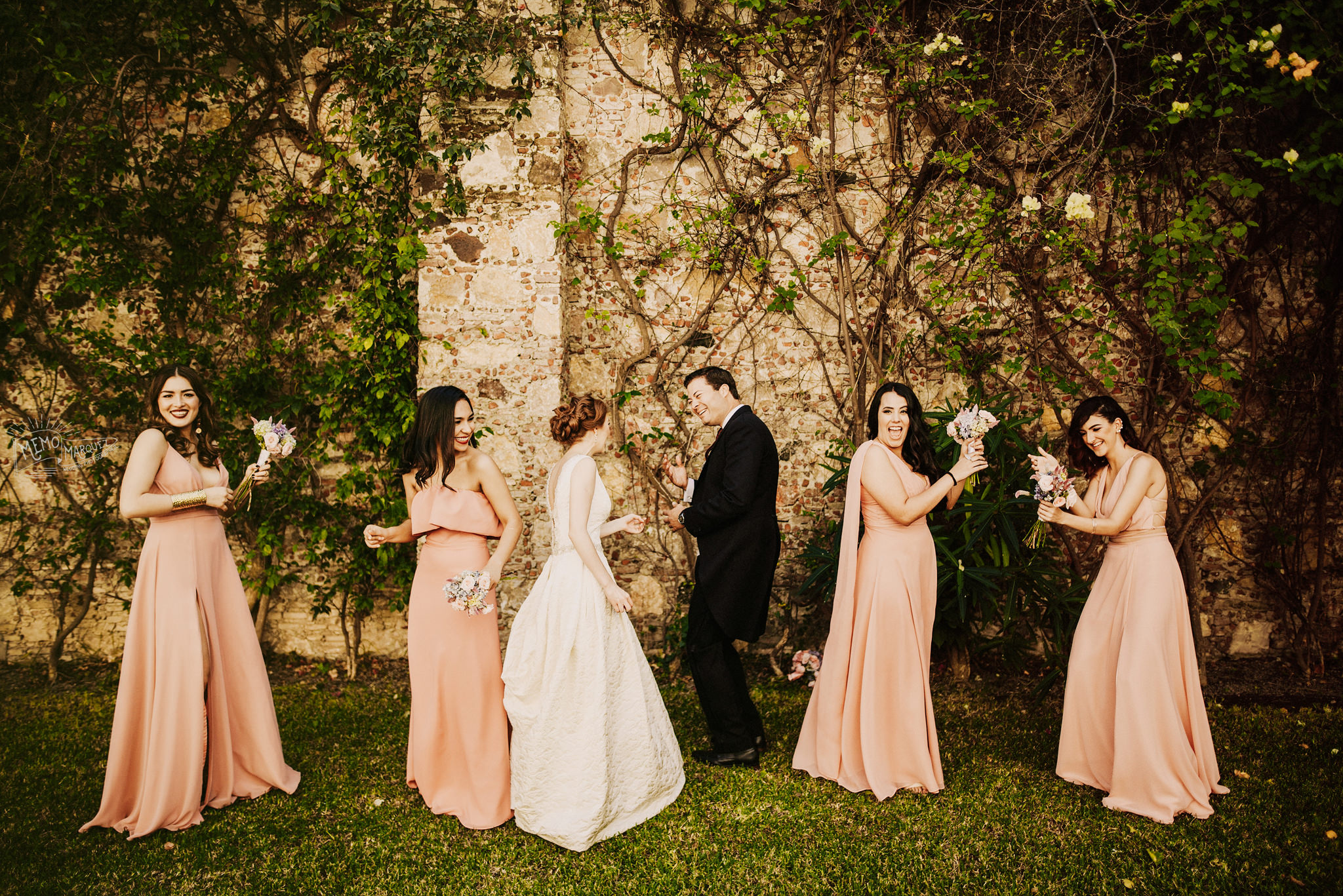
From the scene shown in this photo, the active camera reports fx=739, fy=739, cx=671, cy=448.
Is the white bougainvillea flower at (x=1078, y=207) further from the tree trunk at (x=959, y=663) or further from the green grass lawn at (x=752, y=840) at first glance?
the green grass lawn at (x=752, y=840)

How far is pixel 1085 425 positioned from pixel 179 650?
4.54 metres

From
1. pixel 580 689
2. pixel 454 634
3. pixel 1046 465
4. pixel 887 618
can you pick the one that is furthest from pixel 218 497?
pixel 1046 465

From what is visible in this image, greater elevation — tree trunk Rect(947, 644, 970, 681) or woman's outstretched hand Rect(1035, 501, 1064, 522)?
woman's outstretched hand Rect(1035, 501, 1064, 522)

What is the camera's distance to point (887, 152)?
17.9 ft

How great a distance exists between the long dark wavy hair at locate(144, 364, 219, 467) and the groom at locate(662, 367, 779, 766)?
2.38 meters

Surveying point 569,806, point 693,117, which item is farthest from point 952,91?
point 569,806

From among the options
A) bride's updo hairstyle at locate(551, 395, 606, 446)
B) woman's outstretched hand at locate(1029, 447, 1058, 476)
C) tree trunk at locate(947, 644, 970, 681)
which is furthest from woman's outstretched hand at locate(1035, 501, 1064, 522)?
bride's updo hairstyle at locate(551, 395, 606, 446)

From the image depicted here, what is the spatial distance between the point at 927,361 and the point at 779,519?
1.63m

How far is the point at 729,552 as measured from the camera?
12.9 ft

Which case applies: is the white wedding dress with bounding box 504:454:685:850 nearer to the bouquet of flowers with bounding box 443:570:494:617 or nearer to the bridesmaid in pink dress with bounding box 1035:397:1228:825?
the bouquet of flowers with bounding box 443:570:494:617

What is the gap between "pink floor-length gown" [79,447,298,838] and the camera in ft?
11.2

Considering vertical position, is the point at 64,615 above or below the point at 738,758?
above

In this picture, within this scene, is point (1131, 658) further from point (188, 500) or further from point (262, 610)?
point (262, 610)

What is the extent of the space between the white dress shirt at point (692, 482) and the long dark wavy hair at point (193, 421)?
2.43 metres
